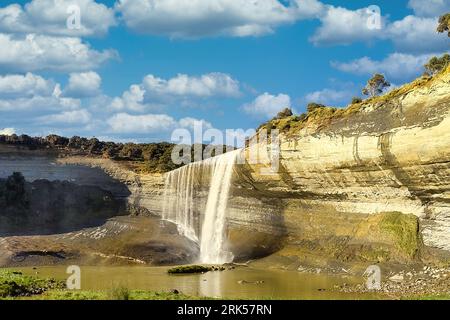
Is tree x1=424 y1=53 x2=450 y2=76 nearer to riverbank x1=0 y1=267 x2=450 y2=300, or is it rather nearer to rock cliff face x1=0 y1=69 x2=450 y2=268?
rock cliff face x1=0 y1=69 x2=450 y2=268

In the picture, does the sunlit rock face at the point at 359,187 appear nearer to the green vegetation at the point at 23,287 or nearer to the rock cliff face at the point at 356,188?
the rock cliff face at the point at 356,188

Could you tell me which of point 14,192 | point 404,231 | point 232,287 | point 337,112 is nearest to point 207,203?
point 337,112

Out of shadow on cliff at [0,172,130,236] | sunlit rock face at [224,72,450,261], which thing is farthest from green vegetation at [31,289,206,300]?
shadow on cliff at [0,172,130,236]

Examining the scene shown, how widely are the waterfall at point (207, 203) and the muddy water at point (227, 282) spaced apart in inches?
328

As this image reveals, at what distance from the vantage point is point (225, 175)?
49719mm

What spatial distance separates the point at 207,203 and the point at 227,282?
19.0 meters

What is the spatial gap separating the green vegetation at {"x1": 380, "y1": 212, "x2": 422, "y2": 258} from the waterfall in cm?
1471

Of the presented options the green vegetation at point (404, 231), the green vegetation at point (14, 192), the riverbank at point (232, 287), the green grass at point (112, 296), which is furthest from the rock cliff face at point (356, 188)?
the green vegetation at point (14, 192)

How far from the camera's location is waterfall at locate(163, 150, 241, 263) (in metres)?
49.7

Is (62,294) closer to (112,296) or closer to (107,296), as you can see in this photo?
(107,296)

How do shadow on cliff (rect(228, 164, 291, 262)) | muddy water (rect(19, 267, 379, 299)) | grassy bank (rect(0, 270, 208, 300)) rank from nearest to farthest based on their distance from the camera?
grassy bank (rect(0, 270, 208, 300)) → muddy water (rect(19, 267, 379, 299)) → shadow on cliff (rect(228, 164, 291, 262))

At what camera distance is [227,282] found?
114ft
